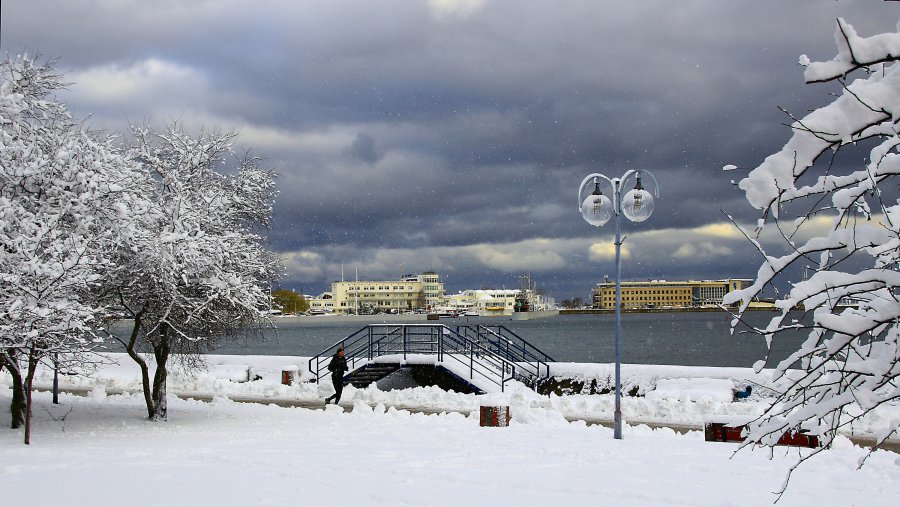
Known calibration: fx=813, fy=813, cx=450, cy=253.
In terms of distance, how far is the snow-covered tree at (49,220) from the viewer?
44.3ft

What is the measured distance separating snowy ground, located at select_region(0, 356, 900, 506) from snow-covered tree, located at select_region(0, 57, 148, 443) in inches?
76.1

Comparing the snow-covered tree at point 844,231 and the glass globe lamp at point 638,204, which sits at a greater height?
the glass globe lamp at point 638,204

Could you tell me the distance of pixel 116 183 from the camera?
16141mm

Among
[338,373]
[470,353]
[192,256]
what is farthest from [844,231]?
[470,353]

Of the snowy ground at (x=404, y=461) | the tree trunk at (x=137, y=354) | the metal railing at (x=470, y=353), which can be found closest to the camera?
the snowy ground at (x=404, y=461)

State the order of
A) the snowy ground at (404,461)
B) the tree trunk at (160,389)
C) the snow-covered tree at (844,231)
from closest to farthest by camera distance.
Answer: the snow-covered tree at (844,231) → the snowy ground at (404,461) → the tree trunk at (160,389)

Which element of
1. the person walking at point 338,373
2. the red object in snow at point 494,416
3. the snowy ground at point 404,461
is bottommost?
the snowy ground at point 404,461

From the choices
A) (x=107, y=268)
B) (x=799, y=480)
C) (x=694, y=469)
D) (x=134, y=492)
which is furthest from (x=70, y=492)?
(x=799, y=480)

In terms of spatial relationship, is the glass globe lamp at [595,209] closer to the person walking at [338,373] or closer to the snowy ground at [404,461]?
the snowy ground at [404,461]

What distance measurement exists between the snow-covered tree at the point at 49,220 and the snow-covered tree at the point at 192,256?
804 mm

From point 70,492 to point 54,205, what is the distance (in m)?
7.29

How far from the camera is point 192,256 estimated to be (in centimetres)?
1670

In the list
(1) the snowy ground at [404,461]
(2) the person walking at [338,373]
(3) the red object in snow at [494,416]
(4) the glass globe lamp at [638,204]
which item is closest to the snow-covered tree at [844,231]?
(1) the snowy ground at [404,461]

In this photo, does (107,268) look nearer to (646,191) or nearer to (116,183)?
(116,183)
